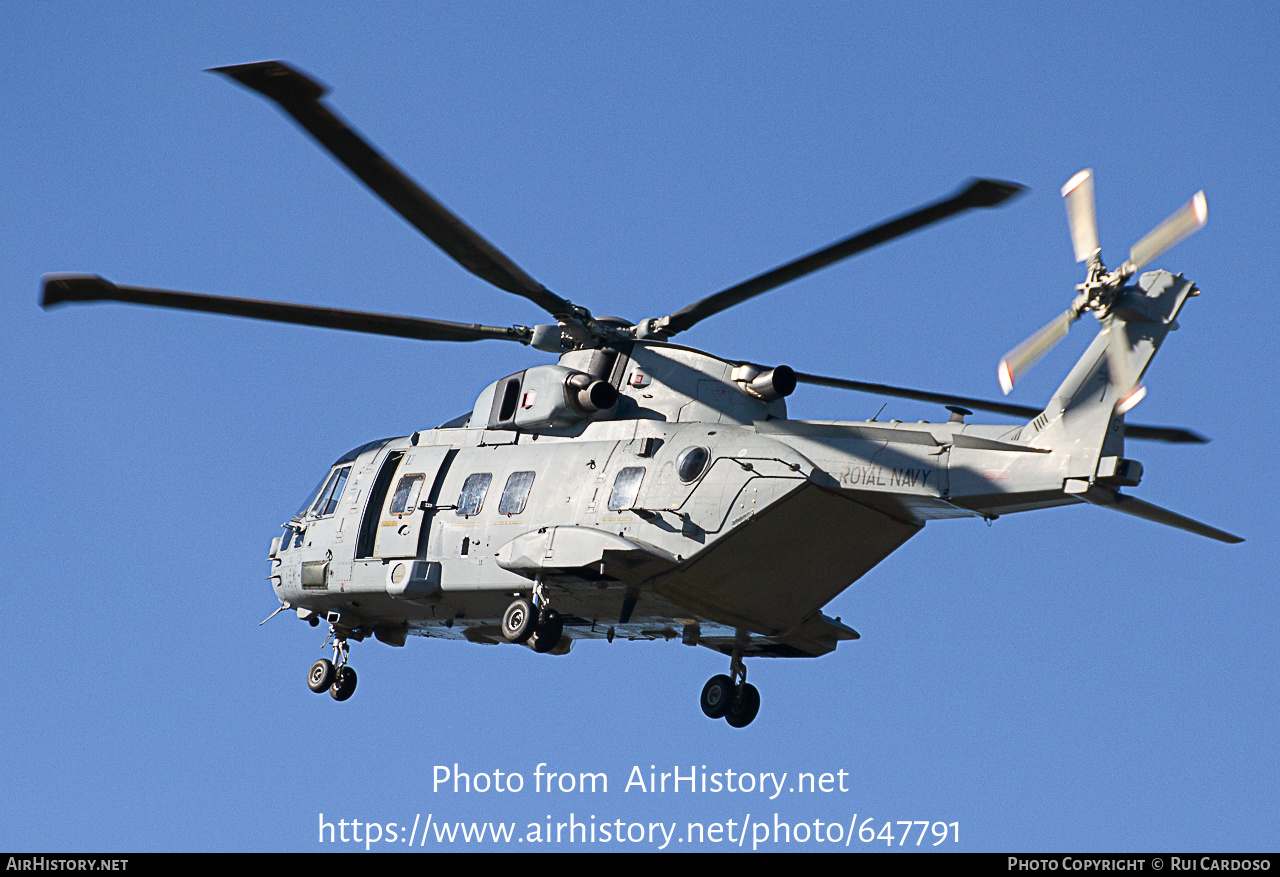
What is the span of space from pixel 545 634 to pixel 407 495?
13.5 ft

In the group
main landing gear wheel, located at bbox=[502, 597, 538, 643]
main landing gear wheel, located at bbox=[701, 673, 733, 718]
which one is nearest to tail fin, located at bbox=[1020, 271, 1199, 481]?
main landing gear wheel, located at bbox=[701, 673, 733, 718]

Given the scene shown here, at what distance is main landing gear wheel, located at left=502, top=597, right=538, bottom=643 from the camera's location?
25438 mm

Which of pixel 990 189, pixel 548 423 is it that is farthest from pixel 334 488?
pixel 990 189

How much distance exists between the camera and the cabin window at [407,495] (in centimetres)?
2808

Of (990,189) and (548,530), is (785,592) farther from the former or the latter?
A: (990,189)

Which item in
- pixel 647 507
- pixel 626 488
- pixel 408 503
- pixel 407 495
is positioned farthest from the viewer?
pixel 407 495

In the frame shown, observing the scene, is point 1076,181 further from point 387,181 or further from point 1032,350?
point 387,181

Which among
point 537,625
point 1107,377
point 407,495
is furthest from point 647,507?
point 1107,377

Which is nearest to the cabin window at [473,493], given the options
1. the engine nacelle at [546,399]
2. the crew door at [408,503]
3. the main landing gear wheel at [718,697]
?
the crew door at [408,503]

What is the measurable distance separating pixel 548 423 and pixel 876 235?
7.04 m

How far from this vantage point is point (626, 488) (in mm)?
25375

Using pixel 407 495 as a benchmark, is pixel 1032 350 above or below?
above

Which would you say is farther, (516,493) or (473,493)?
(473,493)

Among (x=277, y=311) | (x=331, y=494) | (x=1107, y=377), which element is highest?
(x=1107, y=377)
